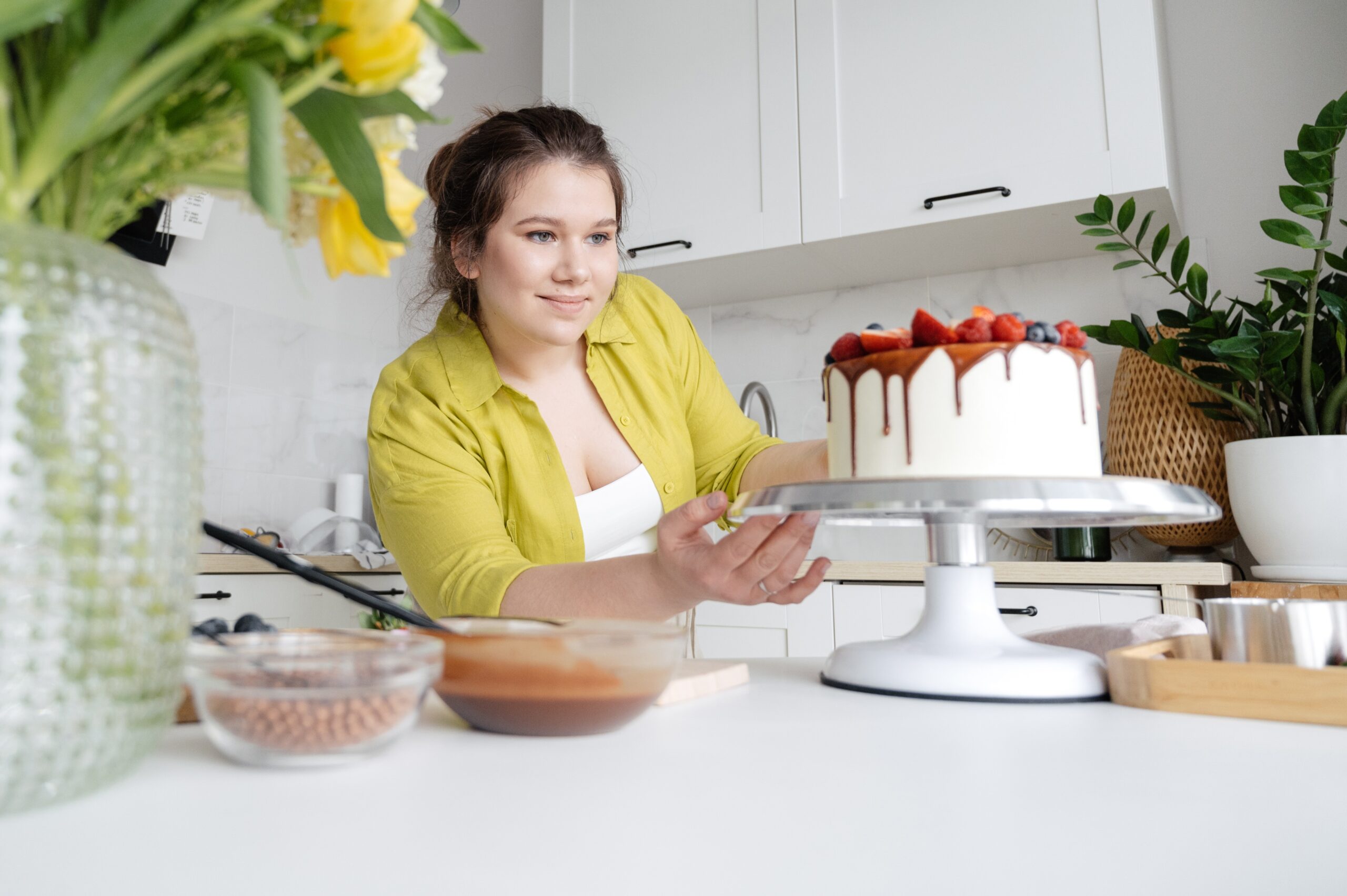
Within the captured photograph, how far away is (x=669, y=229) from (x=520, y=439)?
130 centimetres

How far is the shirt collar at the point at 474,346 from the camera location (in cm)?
136

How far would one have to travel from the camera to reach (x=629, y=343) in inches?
61.6

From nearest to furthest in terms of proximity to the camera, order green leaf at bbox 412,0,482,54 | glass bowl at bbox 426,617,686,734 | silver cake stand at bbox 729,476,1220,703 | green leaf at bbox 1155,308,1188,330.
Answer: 1. green leaf at bbox 412,0,482,54
2. glass bowl at bbox 426,617,686,734
3. silver cake stand at bbox 729,476,1220,703
4. green leaf at bbox 1155,308,1188,330

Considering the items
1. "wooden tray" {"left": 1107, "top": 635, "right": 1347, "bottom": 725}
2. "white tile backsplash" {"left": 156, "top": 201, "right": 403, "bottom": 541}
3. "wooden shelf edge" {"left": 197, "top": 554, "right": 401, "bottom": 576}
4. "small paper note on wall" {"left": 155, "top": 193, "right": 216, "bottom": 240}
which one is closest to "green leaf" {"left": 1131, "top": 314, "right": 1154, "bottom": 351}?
"wooden tray" {"left": 1107, "top": 635, "right": 1347, "bottom": 725}

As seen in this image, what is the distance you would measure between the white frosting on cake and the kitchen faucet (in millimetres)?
1701

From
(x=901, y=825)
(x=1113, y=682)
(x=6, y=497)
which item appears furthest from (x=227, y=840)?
(x=1113, y=682)

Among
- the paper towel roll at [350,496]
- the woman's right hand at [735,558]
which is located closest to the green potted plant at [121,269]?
the woman's right hand at [735,558]

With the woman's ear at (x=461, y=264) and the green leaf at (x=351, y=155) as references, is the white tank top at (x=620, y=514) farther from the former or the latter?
the green leaf at (x=351, y=155)

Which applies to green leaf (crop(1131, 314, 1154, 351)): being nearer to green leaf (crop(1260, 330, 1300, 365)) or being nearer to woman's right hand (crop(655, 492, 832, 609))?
green leaf (crop(1260, 330, 1300, 365))

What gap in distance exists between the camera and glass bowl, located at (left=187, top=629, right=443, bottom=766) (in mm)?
419

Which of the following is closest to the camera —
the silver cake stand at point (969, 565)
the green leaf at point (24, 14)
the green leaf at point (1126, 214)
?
the green leaf at point (24, 14)

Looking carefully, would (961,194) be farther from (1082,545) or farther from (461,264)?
(461,264)

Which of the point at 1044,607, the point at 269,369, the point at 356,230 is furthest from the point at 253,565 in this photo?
the point at 356,230

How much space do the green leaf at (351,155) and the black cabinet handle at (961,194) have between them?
1.95 metres
